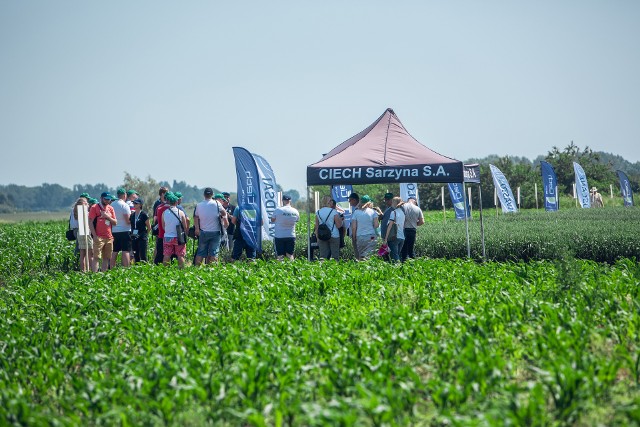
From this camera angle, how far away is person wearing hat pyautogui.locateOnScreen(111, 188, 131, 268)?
56.6 feet

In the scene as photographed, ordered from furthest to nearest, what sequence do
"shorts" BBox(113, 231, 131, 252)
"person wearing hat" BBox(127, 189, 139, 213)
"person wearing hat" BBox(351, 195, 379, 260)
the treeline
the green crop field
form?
the treeline, "person wearing hat" BBox(127, 189, 139, 213), "shorts" BBox(113, 231, 131, 252), "person wearing hat" BBox(351, 195, 379, 260), the green crop field

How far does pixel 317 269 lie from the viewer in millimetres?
13453

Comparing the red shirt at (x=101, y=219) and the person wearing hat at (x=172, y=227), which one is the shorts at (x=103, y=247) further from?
the person wearing hat at (x=172, y=227)

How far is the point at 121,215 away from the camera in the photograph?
17.3 meters

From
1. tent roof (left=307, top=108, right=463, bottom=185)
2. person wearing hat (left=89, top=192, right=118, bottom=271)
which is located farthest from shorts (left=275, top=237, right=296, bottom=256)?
person wearing hat (left=89, top=192, right=118, bottom=271)

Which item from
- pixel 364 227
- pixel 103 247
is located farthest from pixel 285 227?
pixel 103 247

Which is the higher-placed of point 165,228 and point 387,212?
point 387,212

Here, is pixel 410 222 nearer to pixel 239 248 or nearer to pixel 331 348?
pixel 239 248

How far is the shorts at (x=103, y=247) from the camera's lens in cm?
1717

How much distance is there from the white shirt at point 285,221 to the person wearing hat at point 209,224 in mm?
1121

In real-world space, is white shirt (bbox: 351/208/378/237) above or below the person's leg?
above

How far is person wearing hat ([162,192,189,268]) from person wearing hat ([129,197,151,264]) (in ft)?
4.46

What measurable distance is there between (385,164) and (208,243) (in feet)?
13.3

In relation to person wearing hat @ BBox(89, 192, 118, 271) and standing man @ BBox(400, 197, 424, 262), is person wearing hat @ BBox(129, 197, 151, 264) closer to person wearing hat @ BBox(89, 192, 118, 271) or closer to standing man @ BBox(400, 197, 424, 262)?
person wearing hat @ BBox(89, 192, 118, 271)
